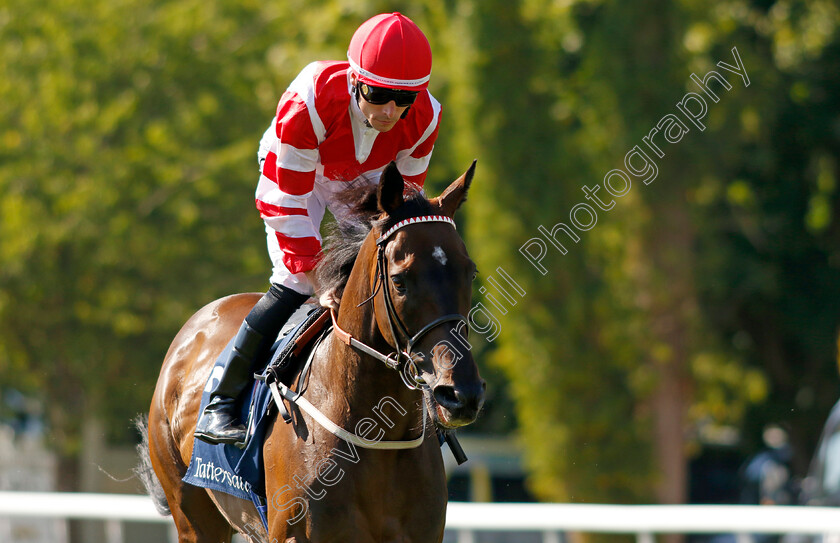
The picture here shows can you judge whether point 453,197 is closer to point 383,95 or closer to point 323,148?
point 383,95

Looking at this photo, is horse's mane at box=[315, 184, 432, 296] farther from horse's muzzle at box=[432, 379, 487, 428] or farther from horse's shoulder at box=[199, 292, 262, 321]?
horse's shoulder at box=[199, 292, 262, 321]

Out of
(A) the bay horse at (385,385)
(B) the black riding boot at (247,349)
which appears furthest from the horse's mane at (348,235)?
(B) the black riding boot at (247,349)

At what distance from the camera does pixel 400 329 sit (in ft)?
10.4

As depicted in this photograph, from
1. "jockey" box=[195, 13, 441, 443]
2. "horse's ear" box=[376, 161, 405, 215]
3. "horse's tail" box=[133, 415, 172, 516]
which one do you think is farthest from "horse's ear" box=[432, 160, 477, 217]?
"horse's tail" box=[133, 415, 172, 516]

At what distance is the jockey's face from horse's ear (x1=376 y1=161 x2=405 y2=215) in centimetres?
40

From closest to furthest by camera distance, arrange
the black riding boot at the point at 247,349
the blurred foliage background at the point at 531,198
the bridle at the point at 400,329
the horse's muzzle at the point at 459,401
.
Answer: the horse's muzzle at the point at 459,401
the bridle at the point at 400,329
the black riding boot at the point at 247,349
the blurred foliage background at the point at 531,198

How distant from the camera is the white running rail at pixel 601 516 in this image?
5.89 meters

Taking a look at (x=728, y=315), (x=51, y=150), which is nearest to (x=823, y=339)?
(x=728, y=315)

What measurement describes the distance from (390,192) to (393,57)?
505mm

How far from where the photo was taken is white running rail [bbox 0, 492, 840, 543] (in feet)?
19.3

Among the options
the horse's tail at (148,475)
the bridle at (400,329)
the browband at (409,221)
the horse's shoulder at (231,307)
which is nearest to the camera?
the bridle at (400,329)

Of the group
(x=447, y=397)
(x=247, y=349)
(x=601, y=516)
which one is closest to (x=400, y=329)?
(x=447, y=397)

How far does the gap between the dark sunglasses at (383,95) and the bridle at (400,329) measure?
0.55 meters

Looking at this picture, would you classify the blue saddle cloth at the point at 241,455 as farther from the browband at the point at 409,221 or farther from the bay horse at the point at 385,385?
the browband at the point at 409,221
